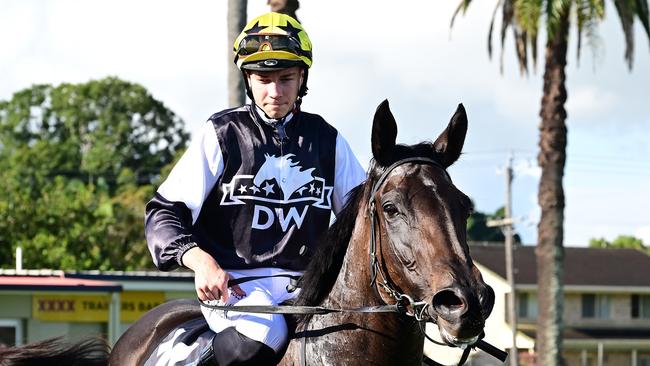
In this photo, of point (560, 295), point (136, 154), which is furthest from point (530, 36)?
point (136, 154)

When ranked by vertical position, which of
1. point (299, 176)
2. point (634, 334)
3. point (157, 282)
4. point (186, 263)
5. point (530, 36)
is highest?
point (530, 36)

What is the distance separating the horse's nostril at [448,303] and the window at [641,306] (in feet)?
166

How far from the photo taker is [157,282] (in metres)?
26.2

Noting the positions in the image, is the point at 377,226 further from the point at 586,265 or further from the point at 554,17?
the point at 586,265

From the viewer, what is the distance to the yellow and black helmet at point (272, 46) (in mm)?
5340

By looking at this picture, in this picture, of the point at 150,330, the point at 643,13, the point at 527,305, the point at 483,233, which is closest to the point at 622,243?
the point at 483,233

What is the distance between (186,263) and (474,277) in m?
1.31

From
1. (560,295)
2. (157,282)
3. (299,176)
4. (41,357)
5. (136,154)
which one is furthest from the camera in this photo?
(136,154)

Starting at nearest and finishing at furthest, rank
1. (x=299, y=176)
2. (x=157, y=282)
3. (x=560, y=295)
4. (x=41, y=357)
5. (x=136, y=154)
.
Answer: (x=299, y=176)
(x=41, y=357)
(x=560, y=295)
(x=157, y=282)
(x=136, y=154)

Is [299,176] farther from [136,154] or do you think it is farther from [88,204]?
[136,154]

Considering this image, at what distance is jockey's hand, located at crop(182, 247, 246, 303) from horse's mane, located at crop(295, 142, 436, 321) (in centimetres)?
35

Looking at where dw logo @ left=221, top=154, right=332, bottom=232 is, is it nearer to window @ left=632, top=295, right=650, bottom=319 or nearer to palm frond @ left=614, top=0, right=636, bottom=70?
palm frond @ left=614, top=0, right=636, bottom=70

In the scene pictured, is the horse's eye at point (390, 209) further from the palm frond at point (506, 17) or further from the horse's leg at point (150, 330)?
the palm frond at point (506, 17)

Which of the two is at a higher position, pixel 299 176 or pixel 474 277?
pixel 299 176
